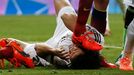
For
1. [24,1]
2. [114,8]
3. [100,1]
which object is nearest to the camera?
[100,1]

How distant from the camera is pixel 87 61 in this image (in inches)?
217

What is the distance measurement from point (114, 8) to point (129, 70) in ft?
59.3

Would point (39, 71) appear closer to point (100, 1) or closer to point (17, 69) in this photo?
point (17, 69)

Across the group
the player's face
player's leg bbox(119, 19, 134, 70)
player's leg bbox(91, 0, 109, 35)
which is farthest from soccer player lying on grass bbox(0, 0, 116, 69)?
player's leg bbox(91, 0, 109, 35)

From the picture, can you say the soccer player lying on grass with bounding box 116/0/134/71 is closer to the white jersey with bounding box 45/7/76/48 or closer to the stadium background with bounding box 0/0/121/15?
the white jersey with bounding box 45/7/76/48

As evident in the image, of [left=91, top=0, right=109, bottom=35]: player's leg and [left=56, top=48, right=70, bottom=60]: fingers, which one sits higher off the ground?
[left=91, top=0, right=109, bottom=35]: player's leg

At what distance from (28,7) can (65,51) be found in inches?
660

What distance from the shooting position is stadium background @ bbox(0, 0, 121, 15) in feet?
70.8

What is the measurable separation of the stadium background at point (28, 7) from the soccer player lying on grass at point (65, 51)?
15189mm

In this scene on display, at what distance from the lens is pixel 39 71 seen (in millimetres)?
5414

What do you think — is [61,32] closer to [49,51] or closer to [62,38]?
[62,38]

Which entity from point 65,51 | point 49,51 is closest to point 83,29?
point 65,51

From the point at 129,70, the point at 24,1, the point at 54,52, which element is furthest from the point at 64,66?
the point at 24,1

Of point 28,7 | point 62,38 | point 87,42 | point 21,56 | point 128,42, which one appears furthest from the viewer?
point 28,7
